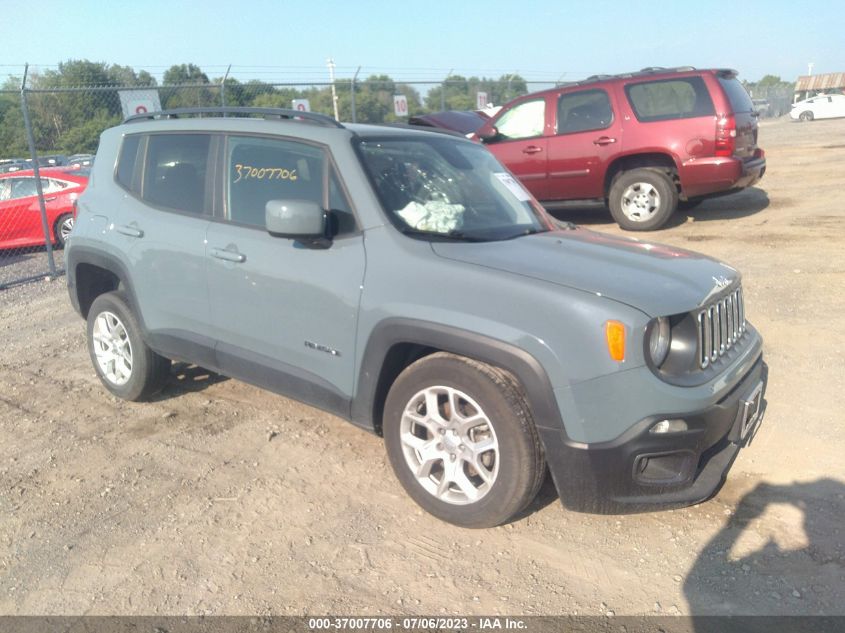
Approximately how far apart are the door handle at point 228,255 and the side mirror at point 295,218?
52 centimetres

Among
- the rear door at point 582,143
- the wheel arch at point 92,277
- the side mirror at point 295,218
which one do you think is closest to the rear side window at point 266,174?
the side mirror at point 295,218

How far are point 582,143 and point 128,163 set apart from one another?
6.43m

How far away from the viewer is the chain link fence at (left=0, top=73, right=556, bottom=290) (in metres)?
10.7

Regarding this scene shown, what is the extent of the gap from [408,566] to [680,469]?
4.01 feet

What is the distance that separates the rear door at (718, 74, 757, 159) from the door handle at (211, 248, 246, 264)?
7.04 m

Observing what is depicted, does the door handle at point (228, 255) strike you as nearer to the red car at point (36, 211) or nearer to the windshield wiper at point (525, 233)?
the windshield wiper at point (525, 233)

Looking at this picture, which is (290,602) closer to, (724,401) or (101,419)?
Result: (724,401)

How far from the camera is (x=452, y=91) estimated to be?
21906mm

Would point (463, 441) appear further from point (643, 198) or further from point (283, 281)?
point (643, 198)

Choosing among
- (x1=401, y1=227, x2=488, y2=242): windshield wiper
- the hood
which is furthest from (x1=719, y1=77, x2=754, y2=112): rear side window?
(x1=401, y1=227, x2=488, y2=242): windshield wiper

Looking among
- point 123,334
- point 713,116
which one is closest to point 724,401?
point 123,334

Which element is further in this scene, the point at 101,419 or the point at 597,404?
the point at 101,419

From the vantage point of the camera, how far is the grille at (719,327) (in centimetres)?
321

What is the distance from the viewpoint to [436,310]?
3248 mm
